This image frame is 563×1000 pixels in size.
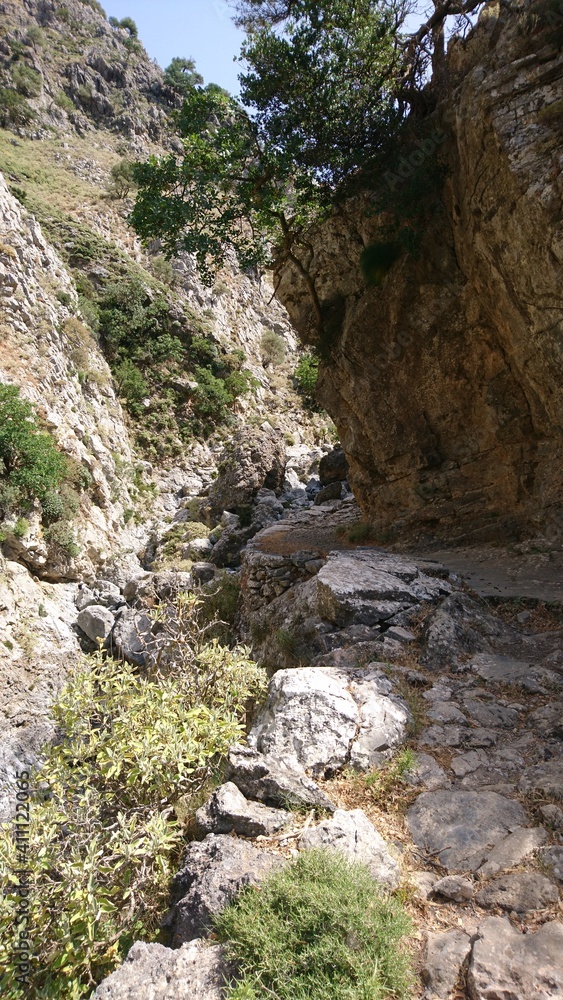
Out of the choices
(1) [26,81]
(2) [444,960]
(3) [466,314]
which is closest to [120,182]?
(1) [26,81]

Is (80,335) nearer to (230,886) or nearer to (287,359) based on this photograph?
(287,359)

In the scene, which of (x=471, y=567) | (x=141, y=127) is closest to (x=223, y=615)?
(x=471, y=567)

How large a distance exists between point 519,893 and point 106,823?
233 cm

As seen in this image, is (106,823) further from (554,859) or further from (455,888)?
(554,859)

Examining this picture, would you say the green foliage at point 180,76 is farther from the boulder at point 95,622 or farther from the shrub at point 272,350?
the boulder at point 95,622

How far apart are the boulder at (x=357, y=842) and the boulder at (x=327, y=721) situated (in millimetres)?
645

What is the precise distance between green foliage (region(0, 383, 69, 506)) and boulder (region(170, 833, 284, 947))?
12005 millimetres

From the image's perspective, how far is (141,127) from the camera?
41.4 metres

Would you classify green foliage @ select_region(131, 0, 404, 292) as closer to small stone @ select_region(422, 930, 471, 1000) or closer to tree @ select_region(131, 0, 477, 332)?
tree @ select_region(131, 0, 477, 332)

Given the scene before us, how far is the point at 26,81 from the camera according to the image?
36.1 meters

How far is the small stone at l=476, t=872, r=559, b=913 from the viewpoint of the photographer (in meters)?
2.54

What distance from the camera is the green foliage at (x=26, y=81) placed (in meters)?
35.9

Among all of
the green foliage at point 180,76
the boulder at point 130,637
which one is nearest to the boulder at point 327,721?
the boulder at point 130,637

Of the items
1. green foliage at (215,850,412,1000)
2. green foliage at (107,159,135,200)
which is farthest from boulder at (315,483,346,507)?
green foliage at (107,159,135,200)
